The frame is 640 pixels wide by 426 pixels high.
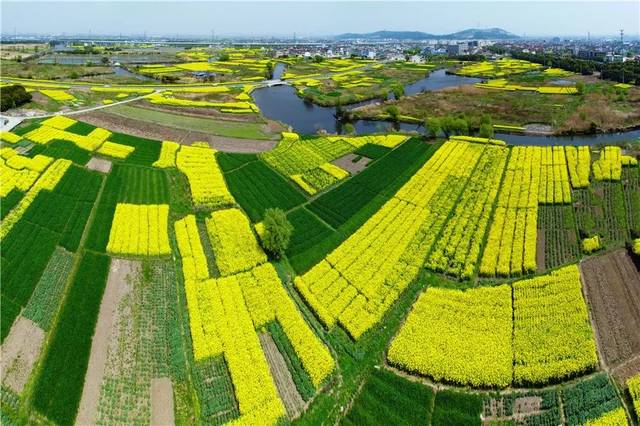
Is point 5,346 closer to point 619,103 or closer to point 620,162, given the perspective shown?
point 620,162

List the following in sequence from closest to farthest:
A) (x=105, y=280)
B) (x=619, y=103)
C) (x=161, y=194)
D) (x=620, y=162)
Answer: (x=105, y=280) < (x=161, y=194) < (x=620, y=162) < (x=619, y=103)

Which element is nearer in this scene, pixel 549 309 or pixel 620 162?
pixel 549 309

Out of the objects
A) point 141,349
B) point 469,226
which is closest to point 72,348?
point 141,349

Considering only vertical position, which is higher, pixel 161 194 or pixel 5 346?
pixel 161 194

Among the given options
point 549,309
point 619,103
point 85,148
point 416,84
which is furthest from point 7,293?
point 416,84

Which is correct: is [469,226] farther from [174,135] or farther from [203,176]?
[174,135]

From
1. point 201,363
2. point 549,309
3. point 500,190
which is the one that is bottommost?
point 201,363

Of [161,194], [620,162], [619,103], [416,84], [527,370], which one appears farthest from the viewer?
[416,84]
